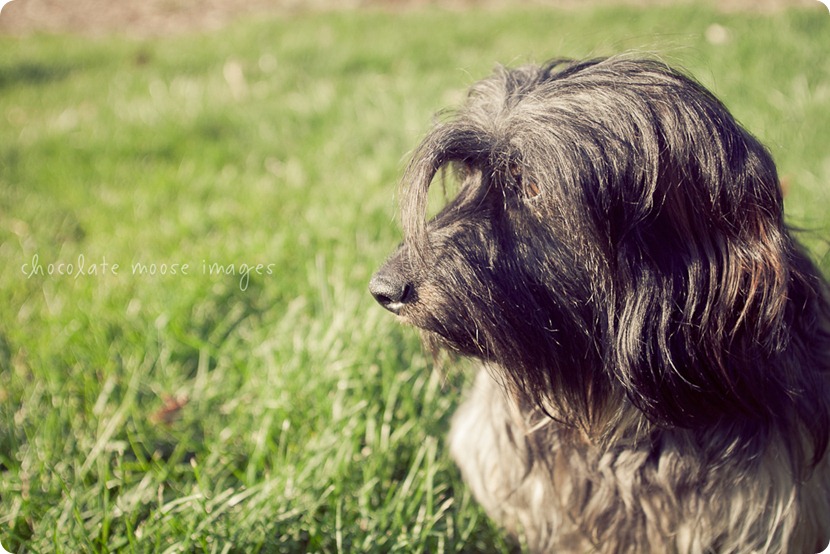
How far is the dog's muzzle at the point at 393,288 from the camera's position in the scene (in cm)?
166

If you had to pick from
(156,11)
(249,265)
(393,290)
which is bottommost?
(249,265)

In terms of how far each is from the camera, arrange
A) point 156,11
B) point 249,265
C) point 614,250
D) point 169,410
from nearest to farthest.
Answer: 1. point 614,250
2. point 169,410
3. point 249,265
4. point 156,11

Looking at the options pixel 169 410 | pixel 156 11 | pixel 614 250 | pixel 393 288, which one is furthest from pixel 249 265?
pixel 156 11

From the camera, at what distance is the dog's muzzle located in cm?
166

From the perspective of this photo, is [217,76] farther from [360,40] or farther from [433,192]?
[433,192]

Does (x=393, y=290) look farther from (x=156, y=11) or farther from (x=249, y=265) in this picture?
(x=156, y=11)

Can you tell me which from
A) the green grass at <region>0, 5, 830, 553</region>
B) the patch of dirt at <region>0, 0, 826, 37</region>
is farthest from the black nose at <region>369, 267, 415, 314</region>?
the patch of dirt at <region>0, 0, 826, 37</region>

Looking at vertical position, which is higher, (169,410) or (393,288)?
(393,288)

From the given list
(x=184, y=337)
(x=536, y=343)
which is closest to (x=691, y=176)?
(x=536, y=343)

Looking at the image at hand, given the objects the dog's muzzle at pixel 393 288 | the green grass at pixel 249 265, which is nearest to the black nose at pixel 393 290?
the dog's muzzle at pixel 393 288

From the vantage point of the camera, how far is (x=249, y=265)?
3.42 meters

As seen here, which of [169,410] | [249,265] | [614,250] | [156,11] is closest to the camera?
[614,250]

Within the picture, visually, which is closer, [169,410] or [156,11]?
[169,410]

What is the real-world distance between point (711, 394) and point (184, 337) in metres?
1.95
